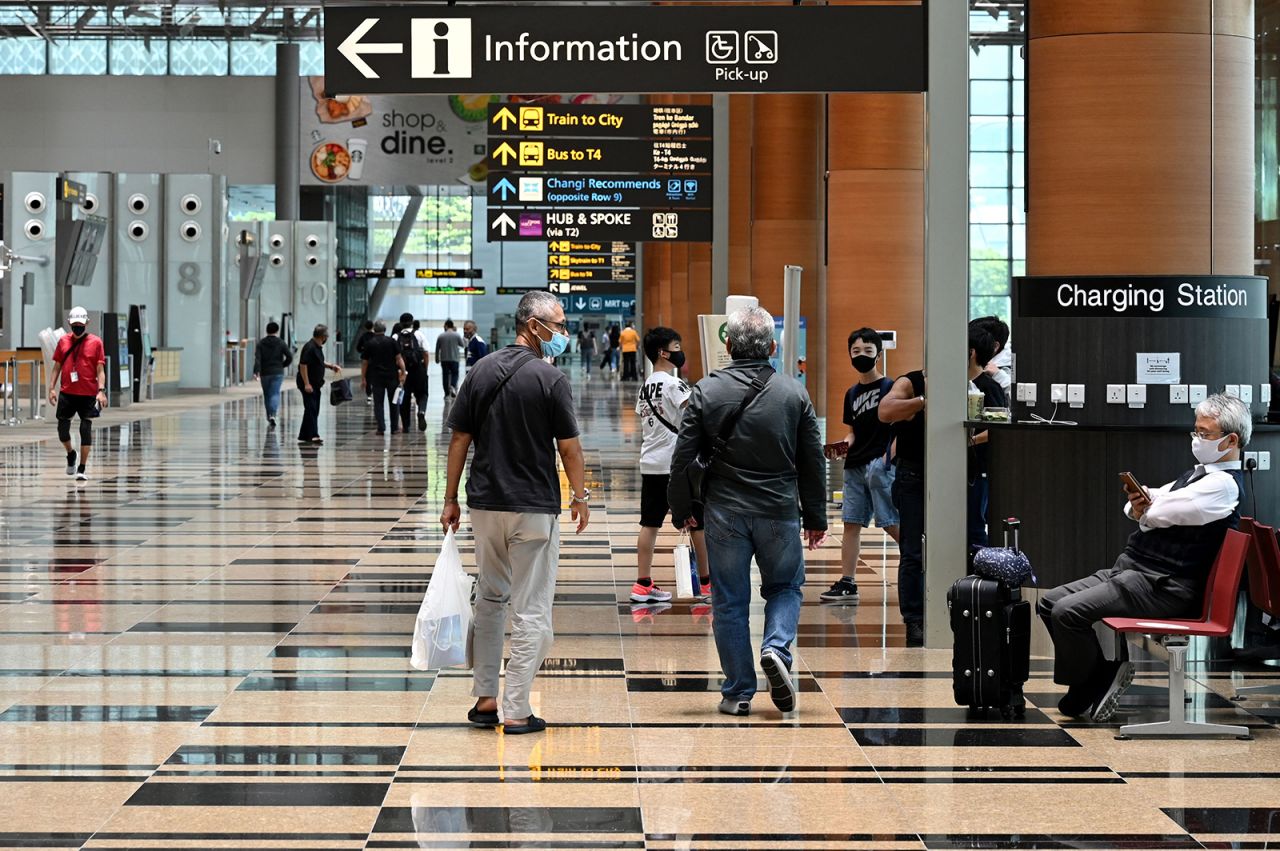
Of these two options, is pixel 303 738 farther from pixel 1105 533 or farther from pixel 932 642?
pixel 1105 533

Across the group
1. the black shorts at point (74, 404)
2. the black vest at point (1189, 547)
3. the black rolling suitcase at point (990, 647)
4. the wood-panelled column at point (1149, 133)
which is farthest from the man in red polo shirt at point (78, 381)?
the black vest at point (1189, 547)

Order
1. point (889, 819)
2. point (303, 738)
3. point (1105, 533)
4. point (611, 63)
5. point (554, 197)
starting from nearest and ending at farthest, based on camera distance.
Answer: point (889, 819) < point (303, 738) < point (1105, 533) < point (611, 63) < point (554, 197)

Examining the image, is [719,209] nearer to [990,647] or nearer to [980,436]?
[980,436]

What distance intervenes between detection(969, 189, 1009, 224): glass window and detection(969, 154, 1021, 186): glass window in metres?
0.23

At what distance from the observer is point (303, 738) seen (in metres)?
6.66

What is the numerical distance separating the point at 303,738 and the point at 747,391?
7.51 feet

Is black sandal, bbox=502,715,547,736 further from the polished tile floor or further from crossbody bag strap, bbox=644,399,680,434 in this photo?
crossbody bag strap, bbox=644,399,680,434

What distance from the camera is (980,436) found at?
891 centimetres

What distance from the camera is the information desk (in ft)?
27.6

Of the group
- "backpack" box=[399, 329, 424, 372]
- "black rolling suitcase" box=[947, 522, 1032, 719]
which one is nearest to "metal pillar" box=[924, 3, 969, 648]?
"black rolling suitcase" box=[947, 522, 1032, 719]

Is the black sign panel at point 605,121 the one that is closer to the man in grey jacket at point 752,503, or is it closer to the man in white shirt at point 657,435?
the man in white shirt at point 657,435

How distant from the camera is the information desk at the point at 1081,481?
8422 millimetres

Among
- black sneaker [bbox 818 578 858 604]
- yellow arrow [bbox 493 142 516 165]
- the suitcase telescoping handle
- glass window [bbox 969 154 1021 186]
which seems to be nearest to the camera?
the suitcase telescoping handle

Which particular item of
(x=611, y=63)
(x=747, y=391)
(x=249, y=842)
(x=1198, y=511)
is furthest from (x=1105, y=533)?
(x=249, y=842)
